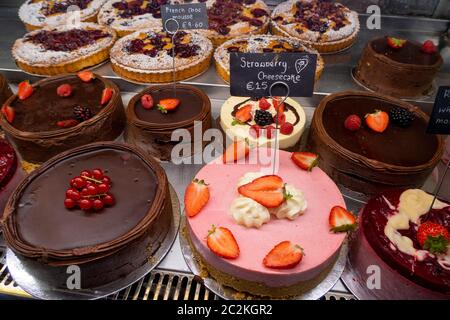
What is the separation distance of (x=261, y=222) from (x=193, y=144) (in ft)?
3.66

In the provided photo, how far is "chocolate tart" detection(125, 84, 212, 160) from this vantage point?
9.09 ft

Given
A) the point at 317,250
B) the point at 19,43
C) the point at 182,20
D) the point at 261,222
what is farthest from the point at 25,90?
the point at 317,250

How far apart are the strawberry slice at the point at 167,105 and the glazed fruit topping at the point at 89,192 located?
2.70 ft

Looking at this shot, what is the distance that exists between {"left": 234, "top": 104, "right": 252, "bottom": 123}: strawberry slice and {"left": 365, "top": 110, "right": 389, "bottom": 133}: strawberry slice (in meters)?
0.88

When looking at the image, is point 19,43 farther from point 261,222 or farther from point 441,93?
point 441,93

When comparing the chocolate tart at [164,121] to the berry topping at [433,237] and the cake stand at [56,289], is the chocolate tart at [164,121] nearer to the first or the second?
the cake stand at [56,289]

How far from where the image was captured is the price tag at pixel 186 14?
274 cm

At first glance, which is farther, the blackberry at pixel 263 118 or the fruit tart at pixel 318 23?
the fruit tart at pixel 318 23

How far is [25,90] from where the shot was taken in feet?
10.1

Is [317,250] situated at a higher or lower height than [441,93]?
lower

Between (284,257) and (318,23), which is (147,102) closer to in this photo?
(284,257)

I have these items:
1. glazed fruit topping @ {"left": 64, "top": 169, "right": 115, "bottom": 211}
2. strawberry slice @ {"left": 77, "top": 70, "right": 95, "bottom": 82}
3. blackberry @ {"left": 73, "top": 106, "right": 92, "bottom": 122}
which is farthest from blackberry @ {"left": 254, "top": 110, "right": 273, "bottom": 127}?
strawberry slice @ {"left": 77, "top": 70, "right": 95, "bottom": 82}

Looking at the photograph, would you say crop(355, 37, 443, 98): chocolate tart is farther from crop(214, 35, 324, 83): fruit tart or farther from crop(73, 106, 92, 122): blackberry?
crop(73, 106, 92, 122): blackberry

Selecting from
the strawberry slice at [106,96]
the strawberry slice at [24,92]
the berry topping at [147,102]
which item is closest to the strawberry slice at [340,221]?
the berry topping at [147,102]
